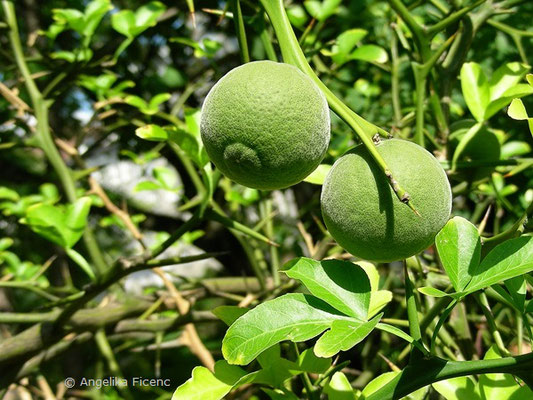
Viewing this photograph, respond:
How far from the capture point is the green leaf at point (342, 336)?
439 millimetres

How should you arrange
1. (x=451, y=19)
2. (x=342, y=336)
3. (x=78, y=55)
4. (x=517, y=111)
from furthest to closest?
1. (x=78, y=55)
2. (x=451, y=19)
3. (x=517, y=111)
4. (x=342, y=336)

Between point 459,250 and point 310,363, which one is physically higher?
point 459,250

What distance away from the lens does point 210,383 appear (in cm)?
59

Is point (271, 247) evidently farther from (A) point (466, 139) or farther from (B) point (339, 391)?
(B) point (339, 391)

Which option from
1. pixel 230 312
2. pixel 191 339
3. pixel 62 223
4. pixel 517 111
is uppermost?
pixel 517 111

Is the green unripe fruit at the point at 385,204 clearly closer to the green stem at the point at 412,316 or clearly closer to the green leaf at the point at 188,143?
the green stem at the point at 412,316

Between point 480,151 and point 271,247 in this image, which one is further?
point 271,247

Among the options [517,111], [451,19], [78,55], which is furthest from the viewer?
[78,55]

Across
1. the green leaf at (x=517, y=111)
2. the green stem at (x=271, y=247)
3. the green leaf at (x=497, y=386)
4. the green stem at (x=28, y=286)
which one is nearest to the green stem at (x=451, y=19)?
the green leaf at (x=517, y=111)

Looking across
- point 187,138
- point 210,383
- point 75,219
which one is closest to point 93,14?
point 75,219

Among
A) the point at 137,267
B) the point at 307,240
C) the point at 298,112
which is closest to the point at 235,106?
the point at 298,112

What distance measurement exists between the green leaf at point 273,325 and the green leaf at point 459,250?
4.3 inches

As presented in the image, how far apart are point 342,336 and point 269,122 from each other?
0.20m

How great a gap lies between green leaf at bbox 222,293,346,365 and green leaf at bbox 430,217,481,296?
110 millimetres
